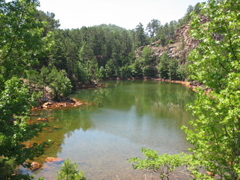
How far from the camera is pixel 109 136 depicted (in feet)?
88.5

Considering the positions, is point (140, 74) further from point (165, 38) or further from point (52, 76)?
point (52, 76)

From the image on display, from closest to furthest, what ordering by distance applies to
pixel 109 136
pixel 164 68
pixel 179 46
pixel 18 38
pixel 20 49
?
1. pixel 18 38
2. pixel 20 49
3. pixel 109 136
4. pixel 164 68
5. pixel 179 46

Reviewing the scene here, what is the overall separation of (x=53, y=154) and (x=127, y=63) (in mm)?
90989

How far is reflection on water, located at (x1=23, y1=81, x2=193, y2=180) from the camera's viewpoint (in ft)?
62.4

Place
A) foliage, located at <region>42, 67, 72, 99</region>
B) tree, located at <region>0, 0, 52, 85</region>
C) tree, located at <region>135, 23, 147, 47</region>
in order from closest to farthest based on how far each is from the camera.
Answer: tree, located at <region>0, 0, 52, 85</region> → foliage, located at <region>42, 67, 72, 99</region> → tree, located at <region>135, 23, 147, 47</region>

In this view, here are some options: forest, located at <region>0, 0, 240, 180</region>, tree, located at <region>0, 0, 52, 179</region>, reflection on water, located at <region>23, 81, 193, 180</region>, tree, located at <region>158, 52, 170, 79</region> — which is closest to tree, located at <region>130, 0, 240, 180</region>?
forest, located at <region>0, 0, 240, 180</region>

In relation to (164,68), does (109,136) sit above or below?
below

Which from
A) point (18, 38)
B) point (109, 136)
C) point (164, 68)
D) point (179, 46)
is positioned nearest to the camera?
point (18, 38)

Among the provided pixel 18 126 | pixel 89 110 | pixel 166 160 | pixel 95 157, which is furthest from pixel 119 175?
pixel 89 110

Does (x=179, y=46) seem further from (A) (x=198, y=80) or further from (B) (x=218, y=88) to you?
(B) (x=218, y=88)

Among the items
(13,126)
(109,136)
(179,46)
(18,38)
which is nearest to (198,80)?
(13,126)

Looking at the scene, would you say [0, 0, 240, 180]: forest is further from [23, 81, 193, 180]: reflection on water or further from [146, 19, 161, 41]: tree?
[146, 19, 161, 41]: tree

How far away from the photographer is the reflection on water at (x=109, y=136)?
19.0 meters

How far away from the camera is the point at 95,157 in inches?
827
